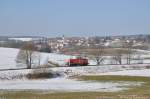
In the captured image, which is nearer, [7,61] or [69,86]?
[69,86]

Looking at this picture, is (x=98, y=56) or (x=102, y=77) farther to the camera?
(x=98, y=56)

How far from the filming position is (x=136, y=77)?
59.6 meters

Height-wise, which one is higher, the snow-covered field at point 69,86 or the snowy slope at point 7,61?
the snow-covered field at point 69,86

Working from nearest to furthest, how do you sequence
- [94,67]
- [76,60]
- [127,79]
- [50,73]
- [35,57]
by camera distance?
[127,79] < [50,73] < [94,67] < [76,60] < [35,57]

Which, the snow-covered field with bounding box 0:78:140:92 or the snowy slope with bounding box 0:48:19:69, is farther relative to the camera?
the snowy slope with bounding box 0:48:19:69

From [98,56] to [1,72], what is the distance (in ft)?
154

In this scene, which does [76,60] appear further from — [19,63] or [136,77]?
[136,77]

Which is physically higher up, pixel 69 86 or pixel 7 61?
pixel 69 86

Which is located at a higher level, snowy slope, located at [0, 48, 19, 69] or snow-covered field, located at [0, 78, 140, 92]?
snow-covered field, located at [0, 78, 140, 92]

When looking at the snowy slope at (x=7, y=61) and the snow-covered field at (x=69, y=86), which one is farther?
the snowy slope at (x=7, y=61)

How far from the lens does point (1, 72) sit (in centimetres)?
6025

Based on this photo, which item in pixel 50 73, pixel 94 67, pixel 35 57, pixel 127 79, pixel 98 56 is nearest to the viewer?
pixel 127 79

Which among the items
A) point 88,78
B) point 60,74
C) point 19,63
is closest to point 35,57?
point 19,63

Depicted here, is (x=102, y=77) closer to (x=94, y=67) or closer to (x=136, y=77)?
(x=136, y=77)
